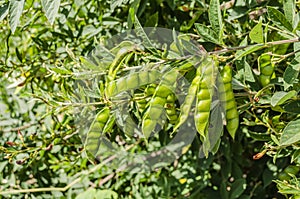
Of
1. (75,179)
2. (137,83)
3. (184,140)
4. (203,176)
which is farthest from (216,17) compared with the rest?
(75,179)

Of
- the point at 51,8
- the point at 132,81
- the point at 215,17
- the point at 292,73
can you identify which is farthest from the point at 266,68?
the point at 51,8

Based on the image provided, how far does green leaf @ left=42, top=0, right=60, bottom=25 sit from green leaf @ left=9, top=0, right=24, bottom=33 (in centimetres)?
6

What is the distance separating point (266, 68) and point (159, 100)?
293 millimetres

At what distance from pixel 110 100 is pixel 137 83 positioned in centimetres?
9

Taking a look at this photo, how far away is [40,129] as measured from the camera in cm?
189

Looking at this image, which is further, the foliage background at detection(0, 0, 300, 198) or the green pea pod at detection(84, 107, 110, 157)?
the foliage background at detection(0, 0, 300, 198)

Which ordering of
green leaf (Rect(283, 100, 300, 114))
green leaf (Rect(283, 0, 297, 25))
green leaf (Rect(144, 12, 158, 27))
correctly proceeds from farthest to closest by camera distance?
green leaf (Rect(144, 12, 158, 27))
green leaf (Rect(283, 100, 300, 114))
green leaf (Rect(283, 0, 297, 25))

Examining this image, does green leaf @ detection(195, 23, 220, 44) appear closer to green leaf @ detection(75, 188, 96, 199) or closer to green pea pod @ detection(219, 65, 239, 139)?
green pea pod @ detection(219, 65, 239, 139)

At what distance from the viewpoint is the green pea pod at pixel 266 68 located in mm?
1161

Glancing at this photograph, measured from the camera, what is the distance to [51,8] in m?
1.08

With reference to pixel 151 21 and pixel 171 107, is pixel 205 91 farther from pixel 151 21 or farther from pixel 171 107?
pixel 151 21

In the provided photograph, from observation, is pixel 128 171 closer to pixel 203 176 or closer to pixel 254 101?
pixel 203 176

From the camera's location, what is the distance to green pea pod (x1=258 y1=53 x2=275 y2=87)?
3.81 ft

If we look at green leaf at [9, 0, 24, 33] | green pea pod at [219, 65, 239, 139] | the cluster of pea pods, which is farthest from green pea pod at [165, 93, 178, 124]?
green leaf at [9, 0, 24, 33]
